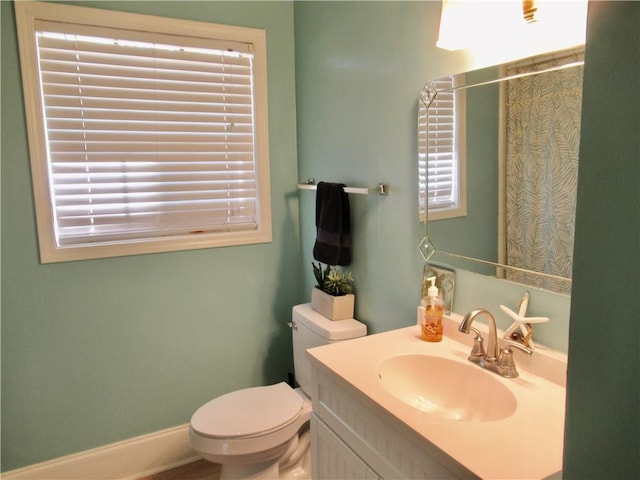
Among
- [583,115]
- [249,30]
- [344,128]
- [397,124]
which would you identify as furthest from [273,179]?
[583,115]

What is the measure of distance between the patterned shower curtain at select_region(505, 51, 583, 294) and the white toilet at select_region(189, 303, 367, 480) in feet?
2.85

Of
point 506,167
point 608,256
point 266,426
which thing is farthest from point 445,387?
point 608,256

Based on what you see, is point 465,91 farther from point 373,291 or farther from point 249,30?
point 249,30

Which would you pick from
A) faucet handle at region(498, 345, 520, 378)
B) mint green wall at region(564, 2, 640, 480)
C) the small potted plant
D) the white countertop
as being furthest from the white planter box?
mint green wall at region(564, 2, 640, 480)

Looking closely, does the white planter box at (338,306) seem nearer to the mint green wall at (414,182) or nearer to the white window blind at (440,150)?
the mint green wall at (414,182)

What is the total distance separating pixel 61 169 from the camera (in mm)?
2037

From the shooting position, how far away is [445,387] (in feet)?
4.52

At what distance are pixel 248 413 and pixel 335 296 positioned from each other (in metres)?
0.59

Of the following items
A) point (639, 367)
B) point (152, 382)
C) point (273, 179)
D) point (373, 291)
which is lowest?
point (152, 382)

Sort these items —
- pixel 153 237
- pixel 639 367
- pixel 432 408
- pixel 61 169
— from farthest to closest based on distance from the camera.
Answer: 1. pixel 153 237
2. pixel 61 169
3. pixel 432 408
4. pixel 639 367

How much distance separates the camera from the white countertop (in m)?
0.90

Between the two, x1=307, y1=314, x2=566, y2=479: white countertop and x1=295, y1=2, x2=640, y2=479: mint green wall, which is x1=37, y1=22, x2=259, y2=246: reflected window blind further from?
x1=307, y1=314, x2=566, y2=479: white countertop

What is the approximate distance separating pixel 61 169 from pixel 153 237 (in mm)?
484

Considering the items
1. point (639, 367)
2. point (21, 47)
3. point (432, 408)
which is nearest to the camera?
point (639, 367)
